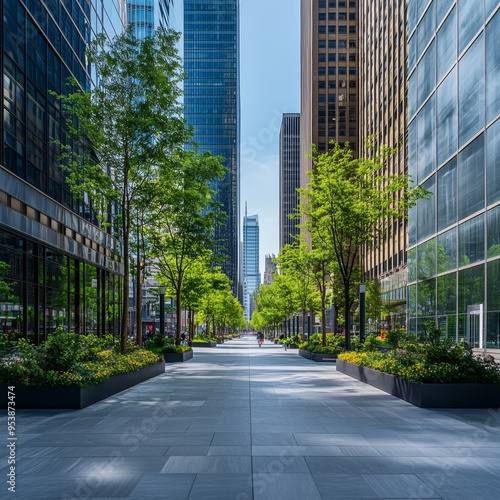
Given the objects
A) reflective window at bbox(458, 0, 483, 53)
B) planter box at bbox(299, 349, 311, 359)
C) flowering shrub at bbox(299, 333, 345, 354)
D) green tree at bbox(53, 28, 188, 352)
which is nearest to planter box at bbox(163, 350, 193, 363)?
flowering shrub at bbox(299, 333, 345, 354)

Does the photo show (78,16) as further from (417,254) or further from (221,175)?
(417,254)

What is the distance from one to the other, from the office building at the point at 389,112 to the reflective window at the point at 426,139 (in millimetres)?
24630

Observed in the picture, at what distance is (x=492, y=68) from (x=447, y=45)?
7111 mm

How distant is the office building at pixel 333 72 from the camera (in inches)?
4751

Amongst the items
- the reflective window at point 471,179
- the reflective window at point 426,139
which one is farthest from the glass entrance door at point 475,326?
the reflective window at point 426,139

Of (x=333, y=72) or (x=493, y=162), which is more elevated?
(x=333, y=72)

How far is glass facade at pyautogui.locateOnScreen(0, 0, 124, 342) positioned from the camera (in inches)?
965

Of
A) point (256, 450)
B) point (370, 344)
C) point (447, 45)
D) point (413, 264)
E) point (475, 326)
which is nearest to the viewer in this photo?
point (256, 450)

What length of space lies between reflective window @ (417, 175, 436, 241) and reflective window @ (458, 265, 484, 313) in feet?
A: 18.3

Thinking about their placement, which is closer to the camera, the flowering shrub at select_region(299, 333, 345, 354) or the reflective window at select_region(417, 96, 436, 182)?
the flowering shrub at select_region(299, 333, 345, 354)

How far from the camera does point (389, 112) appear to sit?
8031 centimetres

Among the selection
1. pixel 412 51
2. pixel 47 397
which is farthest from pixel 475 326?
pixel 47 397

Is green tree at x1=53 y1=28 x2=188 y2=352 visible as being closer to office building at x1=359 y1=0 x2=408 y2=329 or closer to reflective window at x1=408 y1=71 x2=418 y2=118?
reflective window at x1=408 y1=71 x2=418 y2=118

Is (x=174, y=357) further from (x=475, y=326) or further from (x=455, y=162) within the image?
(x=455, y=162)
